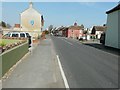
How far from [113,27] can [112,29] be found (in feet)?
2.24

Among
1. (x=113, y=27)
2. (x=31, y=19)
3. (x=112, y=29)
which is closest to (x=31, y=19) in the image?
(x=31, y=19)

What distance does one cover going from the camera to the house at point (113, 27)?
38438mm

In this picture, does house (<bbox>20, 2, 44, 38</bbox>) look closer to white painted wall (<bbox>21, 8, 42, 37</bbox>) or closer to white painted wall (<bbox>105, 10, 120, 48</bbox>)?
white painted wall (<bbox>21, 8, 42, 37</bbox>)

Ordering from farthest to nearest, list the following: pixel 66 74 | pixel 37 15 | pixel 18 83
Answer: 1. pixel 37 15
2. pixel 66 74
3. pixel 18 83

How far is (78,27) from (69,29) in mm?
4766

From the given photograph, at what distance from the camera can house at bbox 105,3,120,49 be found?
1513 inches

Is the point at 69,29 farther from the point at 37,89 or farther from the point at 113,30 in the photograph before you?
the point at 37,89

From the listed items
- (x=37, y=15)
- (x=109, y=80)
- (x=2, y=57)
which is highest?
(x=37, y=15)

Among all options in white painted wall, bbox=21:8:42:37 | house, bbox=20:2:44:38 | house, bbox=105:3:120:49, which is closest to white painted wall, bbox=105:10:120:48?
house, bbox=105:3:120:49

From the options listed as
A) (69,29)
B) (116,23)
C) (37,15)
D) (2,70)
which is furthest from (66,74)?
(69,29)

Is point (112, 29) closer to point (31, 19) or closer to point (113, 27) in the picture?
point (113, 27)

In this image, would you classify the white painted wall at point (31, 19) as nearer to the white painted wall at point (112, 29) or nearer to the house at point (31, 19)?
the house at point (31, 19)

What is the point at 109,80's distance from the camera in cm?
1148

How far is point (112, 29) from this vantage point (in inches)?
1658
